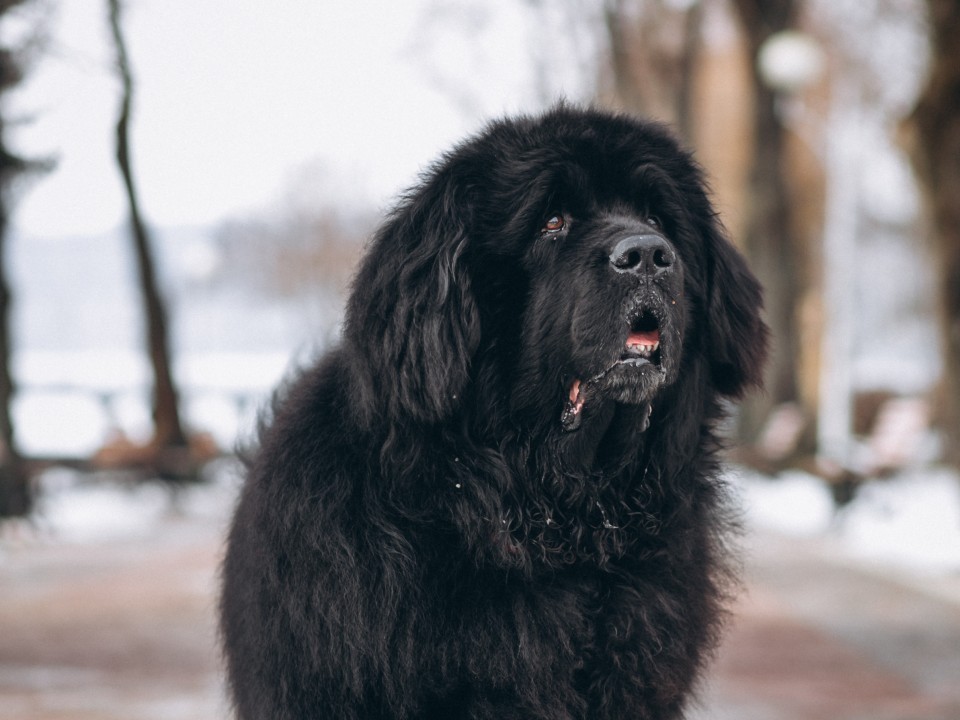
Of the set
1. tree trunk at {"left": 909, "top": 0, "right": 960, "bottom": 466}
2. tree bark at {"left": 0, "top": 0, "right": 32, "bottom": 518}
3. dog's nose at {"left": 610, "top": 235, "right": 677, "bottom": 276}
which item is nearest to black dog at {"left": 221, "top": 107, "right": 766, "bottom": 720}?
dog's nose at {"left": 610, "top": 235, "right": 677, "bottom": 276}

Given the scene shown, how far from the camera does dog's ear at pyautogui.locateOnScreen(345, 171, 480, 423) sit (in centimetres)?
310

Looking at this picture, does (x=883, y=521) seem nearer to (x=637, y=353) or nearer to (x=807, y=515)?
(x=807, y=515)

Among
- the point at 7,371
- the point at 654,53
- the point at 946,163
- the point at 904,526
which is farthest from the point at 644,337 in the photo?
the point at 654,53

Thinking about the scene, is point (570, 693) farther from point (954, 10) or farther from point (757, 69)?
point (757, 69)

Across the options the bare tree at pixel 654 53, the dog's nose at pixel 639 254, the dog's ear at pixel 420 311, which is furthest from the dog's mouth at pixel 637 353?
the bare tree at pixel 654 53

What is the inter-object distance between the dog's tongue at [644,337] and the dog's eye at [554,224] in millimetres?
409

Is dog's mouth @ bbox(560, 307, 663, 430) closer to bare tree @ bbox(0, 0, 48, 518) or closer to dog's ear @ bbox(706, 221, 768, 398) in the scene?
dog's ear @ bbox(706, 221, 768, 398)

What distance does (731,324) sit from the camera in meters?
3.54

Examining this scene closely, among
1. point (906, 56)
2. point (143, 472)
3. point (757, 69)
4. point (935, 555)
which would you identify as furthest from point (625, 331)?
point (906, 56)

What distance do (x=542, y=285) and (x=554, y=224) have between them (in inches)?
7.9

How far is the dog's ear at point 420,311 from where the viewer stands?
10.2 feet

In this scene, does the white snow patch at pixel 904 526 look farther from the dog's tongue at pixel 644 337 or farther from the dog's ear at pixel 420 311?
the dog's ear at pixel 420 311

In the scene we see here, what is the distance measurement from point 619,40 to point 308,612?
61.7ft

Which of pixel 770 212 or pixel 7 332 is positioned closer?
pixel 7 332
